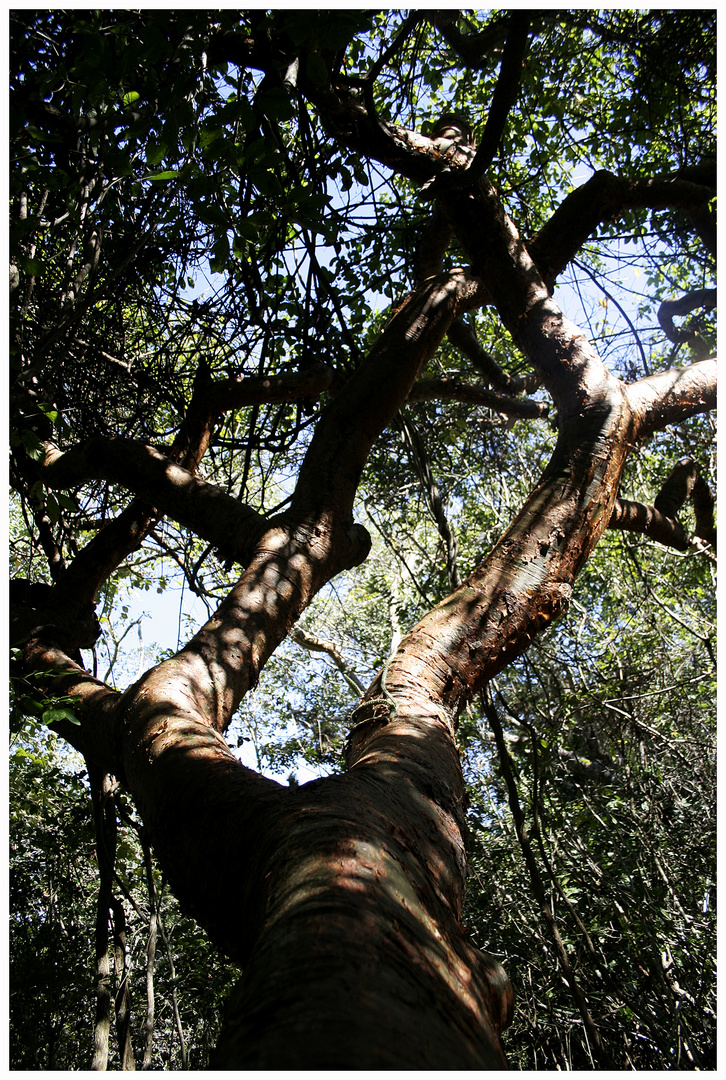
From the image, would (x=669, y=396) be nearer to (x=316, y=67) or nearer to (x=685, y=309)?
(x=316, y=67)

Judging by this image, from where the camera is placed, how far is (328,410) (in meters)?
2.80

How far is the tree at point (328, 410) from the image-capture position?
3.46 feet

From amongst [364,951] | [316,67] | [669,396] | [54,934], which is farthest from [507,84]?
[54,934]

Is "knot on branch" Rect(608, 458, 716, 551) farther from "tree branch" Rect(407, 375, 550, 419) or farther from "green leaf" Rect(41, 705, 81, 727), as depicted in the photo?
"green leaf" Rect(41, 705, 81, 727)

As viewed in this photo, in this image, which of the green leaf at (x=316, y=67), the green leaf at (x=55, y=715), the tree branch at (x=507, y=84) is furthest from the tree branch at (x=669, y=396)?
the green leaf at (x=55, y=715)

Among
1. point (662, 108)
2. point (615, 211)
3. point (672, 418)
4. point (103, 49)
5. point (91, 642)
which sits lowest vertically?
point (91, 642)

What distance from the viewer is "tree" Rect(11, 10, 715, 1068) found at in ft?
3.46

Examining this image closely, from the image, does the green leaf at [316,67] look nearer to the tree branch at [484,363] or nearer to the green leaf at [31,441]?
the green leaf at [31,441]

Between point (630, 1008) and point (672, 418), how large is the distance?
438 cm

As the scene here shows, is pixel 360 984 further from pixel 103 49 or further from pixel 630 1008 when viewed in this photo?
pixel 630 1008

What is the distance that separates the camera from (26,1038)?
17.9 feet

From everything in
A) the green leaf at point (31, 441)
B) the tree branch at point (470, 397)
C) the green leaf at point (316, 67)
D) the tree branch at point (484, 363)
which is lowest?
the green leaf at point (31, 441)

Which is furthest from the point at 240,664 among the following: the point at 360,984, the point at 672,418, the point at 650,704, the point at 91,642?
the point at 650,704

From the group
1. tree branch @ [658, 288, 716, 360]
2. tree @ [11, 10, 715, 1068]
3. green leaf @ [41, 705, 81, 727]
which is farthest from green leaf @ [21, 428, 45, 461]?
tree branch @ [658, 288, 716, 360]
